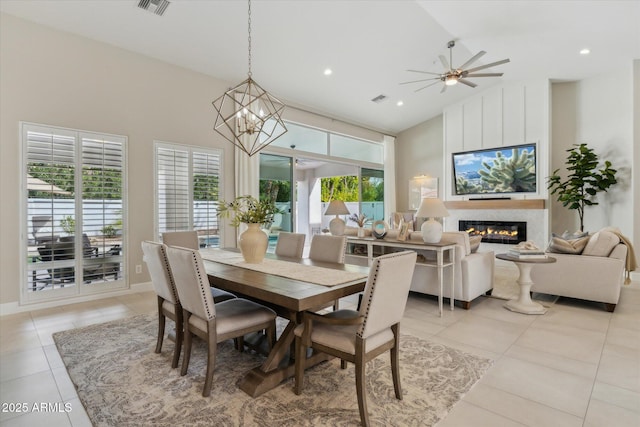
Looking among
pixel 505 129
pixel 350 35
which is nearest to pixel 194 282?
pixel 350 35

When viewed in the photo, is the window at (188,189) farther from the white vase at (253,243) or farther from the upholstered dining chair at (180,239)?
the white vase at (253,243)

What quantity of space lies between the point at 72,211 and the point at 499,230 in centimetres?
785

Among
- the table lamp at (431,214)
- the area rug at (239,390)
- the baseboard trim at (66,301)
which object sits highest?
the table lamp at (431,214)

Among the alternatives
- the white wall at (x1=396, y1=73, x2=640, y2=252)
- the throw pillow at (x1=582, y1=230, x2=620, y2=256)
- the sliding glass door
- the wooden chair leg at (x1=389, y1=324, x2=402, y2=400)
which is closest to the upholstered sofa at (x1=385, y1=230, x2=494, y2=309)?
the throw pillow at (x1=582, y1=230, x2=620, y2=256)

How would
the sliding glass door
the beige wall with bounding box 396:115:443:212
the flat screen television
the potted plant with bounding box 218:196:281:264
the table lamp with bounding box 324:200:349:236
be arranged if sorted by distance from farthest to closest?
the beige wall with bounding box 396:115:443:212 → the flat screen television → the sliding glass door → the table lamp with bounding box 324:200:349:236 → the potted plant with bounding box 218:196:281:264

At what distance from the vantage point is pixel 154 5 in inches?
150

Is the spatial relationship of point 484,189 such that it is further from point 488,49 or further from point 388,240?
point 388,240

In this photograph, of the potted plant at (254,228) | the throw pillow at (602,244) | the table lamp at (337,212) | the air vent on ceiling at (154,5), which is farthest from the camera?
the table lamp at (337,212)

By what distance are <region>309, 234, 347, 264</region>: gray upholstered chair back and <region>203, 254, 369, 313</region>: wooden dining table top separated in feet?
1.27

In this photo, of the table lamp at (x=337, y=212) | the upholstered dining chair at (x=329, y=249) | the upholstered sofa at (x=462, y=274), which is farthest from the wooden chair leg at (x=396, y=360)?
the table lamp at (x=337, y=212)

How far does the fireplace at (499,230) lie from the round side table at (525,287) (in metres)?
3.29

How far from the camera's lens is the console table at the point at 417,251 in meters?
3.88

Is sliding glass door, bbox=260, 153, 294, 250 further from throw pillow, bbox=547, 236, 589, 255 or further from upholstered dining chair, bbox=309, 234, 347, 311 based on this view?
throw pillow, bbox=547, 236, 589, 255

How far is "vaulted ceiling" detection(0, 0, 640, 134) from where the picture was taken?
4.06 metres
